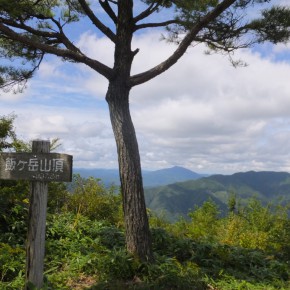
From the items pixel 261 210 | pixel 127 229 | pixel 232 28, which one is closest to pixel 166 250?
pixel 127 229

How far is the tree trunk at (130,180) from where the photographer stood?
5.94m

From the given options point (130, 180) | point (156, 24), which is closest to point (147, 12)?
point (156, 24)

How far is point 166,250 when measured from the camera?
701cm

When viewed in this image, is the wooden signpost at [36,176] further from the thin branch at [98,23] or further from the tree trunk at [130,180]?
the thin branch at [98,23]

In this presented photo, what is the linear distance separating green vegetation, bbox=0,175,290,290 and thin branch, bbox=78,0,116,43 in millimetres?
3461

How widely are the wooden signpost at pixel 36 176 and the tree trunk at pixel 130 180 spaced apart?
5.88 feet

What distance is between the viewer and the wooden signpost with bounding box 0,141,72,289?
170 inches

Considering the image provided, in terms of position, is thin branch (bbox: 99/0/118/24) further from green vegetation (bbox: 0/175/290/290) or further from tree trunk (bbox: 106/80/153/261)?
green vegetation (bbox: 0/175/290/290)

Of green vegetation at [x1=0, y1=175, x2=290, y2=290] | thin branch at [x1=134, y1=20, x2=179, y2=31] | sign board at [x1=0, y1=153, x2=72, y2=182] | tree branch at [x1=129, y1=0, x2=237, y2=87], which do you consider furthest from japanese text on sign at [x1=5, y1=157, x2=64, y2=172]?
thin branch at [x1=134, y1=20, x2=179, y2=31]

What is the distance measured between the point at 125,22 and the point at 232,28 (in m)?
2.08

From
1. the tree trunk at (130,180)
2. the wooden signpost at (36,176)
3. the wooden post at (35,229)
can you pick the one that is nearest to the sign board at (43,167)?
the wooden signpost at (36,176)

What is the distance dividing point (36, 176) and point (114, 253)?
2026 mm

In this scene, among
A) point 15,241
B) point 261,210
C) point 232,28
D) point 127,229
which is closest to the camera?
point 127,229

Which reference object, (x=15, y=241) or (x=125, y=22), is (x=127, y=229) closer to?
(x=15, y=241)
